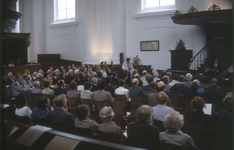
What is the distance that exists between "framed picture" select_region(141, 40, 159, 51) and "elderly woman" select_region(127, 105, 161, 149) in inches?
475

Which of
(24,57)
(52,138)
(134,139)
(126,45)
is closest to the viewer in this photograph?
(52,138)

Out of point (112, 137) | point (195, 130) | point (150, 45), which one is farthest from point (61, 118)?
point (150, 45)

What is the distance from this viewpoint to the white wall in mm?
13773

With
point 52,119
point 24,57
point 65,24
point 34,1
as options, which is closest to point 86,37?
point 65,24

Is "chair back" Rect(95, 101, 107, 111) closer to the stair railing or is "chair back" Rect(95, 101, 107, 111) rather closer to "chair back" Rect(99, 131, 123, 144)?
"chair back" Rect(99, 131, 123, 144)

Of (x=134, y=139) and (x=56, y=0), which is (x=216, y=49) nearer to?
(x=134, y=139)

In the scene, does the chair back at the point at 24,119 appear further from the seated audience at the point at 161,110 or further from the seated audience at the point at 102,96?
the seated audience at the point at 161,110

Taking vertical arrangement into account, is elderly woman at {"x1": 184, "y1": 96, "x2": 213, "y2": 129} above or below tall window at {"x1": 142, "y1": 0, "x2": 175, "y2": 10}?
below

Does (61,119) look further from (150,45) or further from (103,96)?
(150,45)

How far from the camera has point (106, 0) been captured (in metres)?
16.1

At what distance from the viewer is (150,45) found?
1480cm

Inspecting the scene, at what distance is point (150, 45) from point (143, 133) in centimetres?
1243

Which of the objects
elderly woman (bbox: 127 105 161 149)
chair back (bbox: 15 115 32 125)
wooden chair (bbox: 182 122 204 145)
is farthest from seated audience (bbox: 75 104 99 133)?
wooden chair (bbox: 182 122 204 145)

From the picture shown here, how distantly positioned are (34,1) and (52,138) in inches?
756
